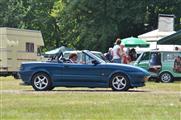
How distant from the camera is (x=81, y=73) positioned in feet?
70.2

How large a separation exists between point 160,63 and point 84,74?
12.3 metres

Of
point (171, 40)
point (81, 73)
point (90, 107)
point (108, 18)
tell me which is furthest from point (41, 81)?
point (108, 18)

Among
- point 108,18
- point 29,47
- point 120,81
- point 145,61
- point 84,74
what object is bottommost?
point 120,81

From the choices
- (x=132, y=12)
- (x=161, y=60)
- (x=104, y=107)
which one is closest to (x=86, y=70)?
(x=104, y=107)

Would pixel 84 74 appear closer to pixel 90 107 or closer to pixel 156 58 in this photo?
pixel 90 107

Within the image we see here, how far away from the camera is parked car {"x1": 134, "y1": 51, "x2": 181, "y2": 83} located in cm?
3275

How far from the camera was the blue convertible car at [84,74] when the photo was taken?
69.4 ft

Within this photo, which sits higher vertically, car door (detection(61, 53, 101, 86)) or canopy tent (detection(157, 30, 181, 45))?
canopy tent (detection(157, 30, 181, 45))

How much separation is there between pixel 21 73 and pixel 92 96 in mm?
4224

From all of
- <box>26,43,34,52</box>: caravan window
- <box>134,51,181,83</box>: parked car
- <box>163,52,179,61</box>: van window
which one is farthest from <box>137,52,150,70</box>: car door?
<box>26,43,34,52</box>: caravan window

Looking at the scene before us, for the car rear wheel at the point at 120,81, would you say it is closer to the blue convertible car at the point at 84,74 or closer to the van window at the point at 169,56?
the blue convertible car at the point at 84,74

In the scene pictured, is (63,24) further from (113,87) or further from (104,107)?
(104,107)

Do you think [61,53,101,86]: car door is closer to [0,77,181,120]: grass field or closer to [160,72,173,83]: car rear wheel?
[0,77,181,120]: grass field

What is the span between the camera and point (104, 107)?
14500 millimetres
